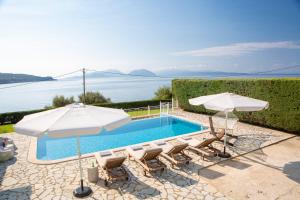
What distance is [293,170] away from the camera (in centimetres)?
789

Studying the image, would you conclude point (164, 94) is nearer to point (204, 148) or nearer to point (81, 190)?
point (204, 148)

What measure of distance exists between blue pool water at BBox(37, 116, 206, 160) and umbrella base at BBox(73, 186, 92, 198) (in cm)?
470

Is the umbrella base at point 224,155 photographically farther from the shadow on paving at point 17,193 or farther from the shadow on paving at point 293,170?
the shadow on paving at point 17,193

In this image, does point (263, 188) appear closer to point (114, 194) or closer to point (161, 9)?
point (114, 194)

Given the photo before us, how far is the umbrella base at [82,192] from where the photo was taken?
6182 mm

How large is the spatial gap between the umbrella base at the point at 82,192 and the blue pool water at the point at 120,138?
470 centimetres

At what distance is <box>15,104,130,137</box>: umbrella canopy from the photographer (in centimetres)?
495

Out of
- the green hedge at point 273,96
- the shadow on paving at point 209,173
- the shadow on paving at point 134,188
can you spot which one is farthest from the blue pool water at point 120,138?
the shadow on paving at point 209,173

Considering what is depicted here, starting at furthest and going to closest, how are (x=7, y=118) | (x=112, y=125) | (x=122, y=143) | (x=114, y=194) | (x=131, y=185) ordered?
(x=7, y=118), (x=122, y=143), (x=131, y=185), (x=114, y=194), (x=112, y=125)

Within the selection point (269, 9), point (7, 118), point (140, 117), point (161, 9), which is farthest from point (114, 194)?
point (269, 9)

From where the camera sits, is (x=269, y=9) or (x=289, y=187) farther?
(x=269, y=9)

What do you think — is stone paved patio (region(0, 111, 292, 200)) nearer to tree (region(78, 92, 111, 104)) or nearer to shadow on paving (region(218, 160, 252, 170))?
shadow on paving (region(218, 160, 252, 170))

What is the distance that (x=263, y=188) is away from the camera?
6602 mm

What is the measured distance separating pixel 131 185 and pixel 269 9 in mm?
27533
